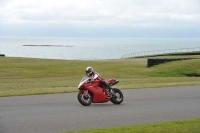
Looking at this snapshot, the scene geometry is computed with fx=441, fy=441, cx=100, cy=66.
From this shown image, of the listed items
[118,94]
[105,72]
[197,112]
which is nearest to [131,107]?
[118,94]

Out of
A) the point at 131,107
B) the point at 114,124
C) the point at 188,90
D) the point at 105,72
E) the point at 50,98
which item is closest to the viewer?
the point at 114,124

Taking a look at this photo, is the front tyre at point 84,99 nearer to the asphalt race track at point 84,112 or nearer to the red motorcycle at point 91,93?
the red motorcycle at point 91,93

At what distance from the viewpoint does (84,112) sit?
12.4 metres

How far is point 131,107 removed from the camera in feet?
44.3

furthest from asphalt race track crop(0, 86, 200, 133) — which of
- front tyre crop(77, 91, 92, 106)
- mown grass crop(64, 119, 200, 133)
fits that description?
mown grass crop(64, 119, 200, 133)

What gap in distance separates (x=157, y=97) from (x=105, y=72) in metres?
18.0

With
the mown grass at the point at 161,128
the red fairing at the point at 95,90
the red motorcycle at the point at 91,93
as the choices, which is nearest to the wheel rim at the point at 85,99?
the red motorcycle at the point at 91,93

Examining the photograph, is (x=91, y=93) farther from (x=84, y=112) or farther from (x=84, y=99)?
(x=84, y=112)

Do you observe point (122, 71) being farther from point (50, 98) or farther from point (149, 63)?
point (50, 98)

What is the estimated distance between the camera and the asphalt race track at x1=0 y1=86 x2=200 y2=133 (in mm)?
10328

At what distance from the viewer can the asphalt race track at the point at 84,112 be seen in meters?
10.3

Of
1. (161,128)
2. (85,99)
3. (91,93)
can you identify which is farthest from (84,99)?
(161,128)

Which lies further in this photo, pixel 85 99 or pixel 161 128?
pixel 85 99

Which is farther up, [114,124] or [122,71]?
[122,71]
